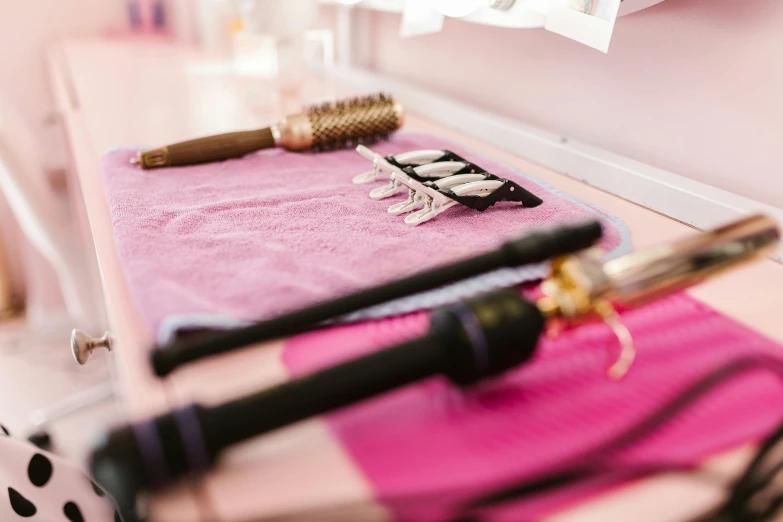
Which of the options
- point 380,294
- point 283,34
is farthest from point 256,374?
point 283,34

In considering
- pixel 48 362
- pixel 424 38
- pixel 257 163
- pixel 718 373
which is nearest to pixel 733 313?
pixel 718 373

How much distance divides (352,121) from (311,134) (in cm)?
6

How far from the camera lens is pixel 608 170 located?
2.17ft

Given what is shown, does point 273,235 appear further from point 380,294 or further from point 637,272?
point 637,272

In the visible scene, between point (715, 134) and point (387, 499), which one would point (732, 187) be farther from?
point (387, 499)

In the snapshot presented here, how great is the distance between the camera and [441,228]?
0.52 metres

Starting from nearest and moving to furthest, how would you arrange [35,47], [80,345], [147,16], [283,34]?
[80,345], [283,34], [35,47], [147,16]

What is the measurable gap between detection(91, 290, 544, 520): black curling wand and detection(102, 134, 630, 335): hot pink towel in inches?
3.9

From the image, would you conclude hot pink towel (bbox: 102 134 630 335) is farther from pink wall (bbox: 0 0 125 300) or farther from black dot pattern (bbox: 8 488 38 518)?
pink wall (bbox: 0 0 125 300)

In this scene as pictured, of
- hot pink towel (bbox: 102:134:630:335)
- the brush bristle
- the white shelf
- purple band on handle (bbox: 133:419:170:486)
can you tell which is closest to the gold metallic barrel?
hot pink towel (bbox: 102:134:630:335)

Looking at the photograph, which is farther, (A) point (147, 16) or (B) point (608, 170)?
(A) point (147, 16)

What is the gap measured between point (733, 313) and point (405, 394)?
26 centimetres

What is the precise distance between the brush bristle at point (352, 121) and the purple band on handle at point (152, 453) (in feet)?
1.78

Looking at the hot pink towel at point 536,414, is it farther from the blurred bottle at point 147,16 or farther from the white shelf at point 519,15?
the blurred bottle at point 147,16
